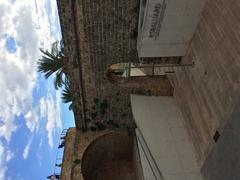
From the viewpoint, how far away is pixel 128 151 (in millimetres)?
12055

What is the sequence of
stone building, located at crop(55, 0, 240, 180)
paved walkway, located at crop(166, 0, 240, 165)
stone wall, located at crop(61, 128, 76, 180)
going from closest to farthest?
1. paved walkway, located at crop(166, 0, 240, 165)
2. stone building, located at crop(55, 0, 240, 180)
3. stone wall, located at crop(61, 128, 76, 180)

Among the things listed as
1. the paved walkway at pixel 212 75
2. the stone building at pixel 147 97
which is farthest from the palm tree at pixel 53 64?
the paved walkway at pixel 212 75

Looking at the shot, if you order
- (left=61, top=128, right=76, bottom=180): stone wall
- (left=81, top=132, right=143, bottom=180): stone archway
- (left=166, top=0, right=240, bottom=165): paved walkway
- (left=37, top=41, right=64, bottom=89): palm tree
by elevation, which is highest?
(left=166, top=0, right=240, bottom=165): paved walkway

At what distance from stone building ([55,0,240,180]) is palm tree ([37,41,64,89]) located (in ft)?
5.15

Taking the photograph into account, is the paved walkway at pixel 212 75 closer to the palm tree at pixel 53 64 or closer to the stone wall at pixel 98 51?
the stone wall at pixel 98 51

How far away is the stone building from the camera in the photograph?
6.44 meters

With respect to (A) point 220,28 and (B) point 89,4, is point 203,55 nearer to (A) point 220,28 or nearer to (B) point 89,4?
(A) point 220,28

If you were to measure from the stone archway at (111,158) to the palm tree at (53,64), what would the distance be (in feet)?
8.85

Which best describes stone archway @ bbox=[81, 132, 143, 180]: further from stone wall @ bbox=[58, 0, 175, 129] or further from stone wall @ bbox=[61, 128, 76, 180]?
stone wall @ bbox=[58, 0, 175, 129]

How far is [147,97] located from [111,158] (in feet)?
12.0

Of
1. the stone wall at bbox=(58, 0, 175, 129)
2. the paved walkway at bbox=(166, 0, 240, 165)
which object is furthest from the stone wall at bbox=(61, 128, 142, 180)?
the paved walkway at bbox=(166, 0, 240, 165)

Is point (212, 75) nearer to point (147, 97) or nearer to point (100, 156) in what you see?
point (147, 97)

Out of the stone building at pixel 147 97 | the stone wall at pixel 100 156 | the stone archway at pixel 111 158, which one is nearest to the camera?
the stone building at pixel 147 97

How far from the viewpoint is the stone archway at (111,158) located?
1122 cm
